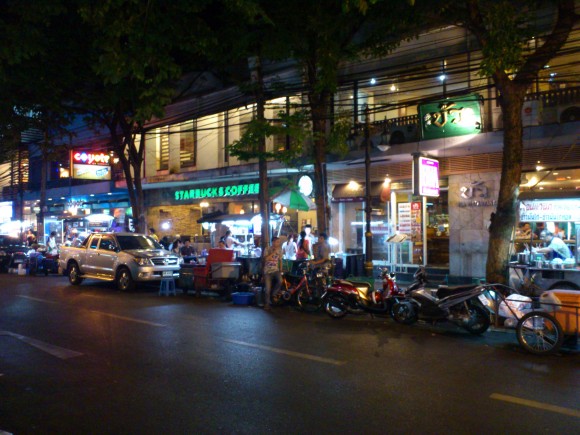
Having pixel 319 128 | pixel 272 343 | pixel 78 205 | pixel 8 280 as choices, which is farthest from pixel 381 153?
pixel 78 205

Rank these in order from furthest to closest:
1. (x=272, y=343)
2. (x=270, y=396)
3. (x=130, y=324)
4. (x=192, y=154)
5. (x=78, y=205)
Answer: (x=78, y=205)
(x=192, y=154)
(x=130, y=324)
(x=272, y=343)
(x=270, y=396)

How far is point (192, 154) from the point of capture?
86.0 feet

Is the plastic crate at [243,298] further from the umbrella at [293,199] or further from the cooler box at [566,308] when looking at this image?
the cooler box at [566,308]

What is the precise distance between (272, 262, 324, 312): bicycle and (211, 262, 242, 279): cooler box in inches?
88.5

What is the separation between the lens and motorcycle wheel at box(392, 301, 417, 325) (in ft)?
34.7

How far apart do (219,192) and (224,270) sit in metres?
10.7

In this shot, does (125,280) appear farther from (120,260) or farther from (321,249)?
(321,249)

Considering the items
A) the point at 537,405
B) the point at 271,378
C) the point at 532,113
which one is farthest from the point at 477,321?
the point at 532,113

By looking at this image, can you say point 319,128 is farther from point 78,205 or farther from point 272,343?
point 78,205

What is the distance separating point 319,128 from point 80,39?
29.6 feet

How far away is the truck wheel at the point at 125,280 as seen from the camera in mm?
16891

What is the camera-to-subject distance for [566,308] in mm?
8531

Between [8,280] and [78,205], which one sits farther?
[78,205]

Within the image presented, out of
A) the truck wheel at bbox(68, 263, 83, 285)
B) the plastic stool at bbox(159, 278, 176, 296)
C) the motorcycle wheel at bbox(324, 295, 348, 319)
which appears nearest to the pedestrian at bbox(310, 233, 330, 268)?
the motorcycle wheel at bbox(324, 295, 348, 319)
